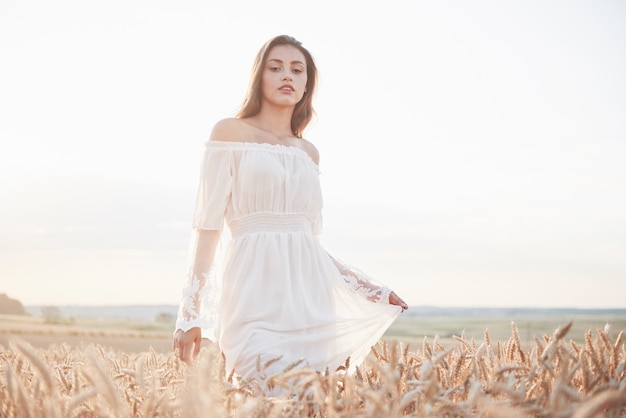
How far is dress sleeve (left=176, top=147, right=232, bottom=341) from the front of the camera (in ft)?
12.5

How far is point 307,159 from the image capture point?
4465mm

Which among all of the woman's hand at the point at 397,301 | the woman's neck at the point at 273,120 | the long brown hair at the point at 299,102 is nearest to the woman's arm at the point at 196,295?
the woman's neck at the point at 273,120

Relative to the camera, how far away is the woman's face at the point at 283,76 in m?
4.45

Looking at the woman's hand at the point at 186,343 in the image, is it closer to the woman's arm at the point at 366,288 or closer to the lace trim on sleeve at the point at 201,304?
the lace trim on sleeve at the point at 201,304

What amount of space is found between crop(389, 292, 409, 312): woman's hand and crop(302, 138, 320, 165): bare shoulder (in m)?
1.11

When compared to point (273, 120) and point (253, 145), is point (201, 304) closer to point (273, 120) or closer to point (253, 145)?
point (253, 145)

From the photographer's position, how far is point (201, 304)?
151 inches

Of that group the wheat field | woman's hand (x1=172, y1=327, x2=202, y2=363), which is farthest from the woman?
the wheat field

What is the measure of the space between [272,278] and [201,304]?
43 centimetres

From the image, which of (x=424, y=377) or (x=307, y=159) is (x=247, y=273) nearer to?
(x=307, y=159)

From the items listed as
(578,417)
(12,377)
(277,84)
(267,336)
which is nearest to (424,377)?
(578,417)

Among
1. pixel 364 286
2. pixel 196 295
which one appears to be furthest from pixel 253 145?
pixel 364 286

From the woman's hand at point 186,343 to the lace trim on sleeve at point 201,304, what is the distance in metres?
0.03

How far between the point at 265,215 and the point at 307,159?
21.6 inches
